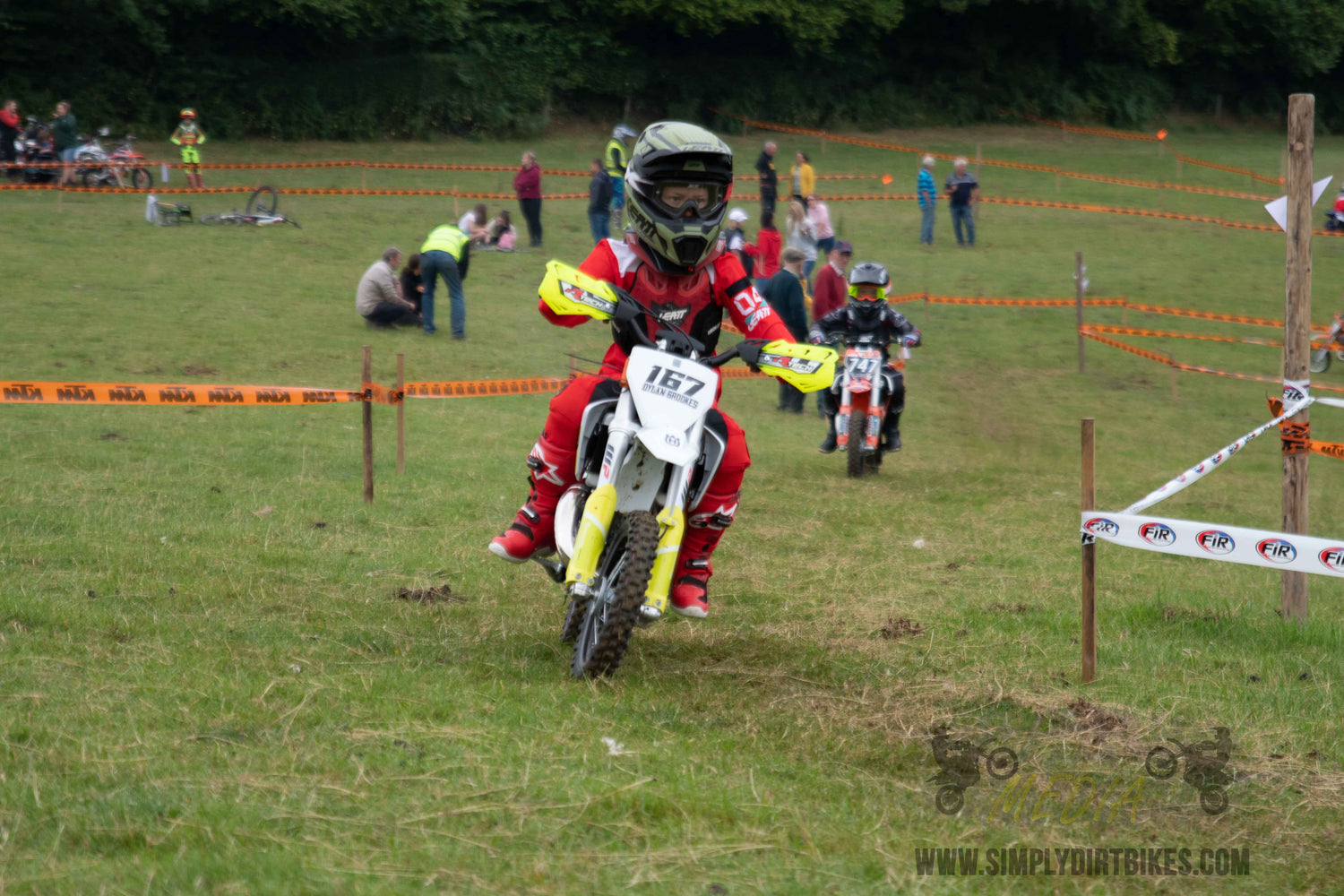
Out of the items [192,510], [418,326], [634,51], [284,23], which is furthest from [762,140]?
[192,510]

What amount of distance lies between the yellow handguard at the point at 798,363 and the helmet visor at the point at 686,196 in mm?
752

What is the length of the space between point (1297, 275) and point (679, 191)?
3552mm

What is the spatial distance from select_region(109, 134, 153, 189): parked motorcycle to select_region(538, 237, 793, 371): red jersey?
24250 millimetres

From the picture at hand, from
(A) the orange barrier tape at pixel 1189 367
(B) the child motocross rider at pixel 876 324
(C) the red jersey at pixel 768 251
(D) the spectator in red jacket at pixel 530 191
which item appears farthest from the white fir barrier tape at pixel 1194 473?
(D) the spectator in red jacket at pixel 530 191

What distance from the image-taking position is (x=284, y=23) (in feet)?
134

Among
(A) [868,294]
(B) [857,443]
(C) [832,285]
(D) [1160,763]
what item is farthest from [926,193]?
(D) [1160,763]

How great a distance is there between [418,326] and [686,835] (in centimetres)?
1709

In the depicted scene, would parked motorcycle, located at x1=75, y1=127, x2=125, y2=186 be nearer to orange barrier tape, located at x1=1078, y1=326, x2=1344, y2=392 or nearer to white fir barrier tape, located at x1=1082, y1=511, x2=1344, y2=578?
orange barrier tape, located at x1=1078, y1=326, x2=1344, y2=392

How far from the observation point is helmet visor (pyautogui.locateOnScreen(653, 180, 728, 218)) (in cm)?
638

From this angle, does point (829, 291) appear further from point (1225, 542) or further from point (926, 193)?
point (926, 193)

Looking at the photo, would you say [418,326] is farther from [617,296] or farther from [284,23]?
[284,23]

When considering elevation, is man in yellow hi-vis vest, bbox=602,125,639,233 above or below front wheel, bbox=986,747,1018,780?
above

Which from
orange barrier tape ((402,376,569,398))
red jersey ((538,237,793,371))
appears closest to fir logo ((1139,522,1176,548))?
red jersey ((538,237,793,371))

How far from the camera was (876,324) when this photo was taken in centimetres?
1388
